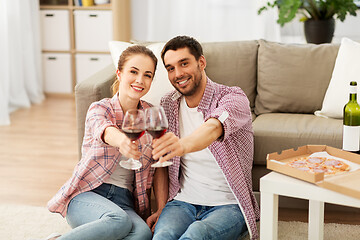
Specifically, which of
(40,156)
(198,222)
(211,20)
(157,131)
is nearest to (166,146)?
(157,131)

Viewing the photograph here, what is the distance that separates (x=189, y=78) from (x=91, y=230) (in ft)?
2.25

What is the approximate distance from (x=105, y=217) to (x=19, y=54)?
11.3 feet

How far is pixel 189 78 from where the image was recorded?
2.19m

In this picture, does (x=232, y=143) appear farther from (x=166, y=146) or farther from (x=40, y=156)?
(x=40, y=156)

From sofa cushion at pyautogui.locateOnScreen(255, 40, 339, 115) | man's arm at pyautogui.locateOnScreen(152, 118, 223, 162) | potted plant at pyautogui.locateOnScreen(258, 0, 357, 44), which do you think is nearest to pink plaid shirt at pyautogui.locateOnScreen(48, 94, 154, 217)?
man's arm at pyautogui.locateOnScreen(152, 118, 223, 162)

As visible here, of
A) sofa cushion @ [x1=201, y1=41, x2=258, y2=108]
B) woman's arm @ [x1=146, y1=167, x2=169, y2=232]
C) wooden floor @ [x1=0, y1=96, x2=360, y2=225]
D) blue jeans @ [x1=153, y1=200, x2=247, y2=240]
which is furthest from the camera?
sofa cushion @ [x1=201, y1=41, x2=258, y2=108]

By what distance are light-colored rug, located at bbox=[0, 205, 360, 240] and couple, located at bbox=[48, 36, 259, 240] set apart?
351 millimetres

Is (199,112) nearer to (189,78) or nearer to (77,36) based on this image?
(189,78)

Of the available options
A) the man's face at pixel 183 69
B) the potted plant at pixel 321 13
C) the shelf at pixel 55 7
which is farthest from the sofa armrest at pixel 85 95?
the shelf at pixel 55 7

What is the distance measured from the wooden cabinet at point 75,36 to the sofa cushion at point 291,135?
284 cm

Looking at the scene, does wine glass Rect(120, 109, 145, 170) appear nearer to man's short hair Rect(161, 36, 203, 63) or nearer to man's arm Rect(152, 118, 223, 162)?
man's arm Rect(152, 118, 223, 162)

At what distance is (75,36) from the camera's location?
213 inches

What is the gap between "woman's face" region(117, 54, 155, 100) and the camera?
2199 millimetres

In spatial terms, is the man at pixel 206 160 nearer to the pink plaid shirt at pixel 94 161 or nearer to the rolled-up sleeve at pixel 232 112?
the rolled-up sleeve at pixel 232 112
